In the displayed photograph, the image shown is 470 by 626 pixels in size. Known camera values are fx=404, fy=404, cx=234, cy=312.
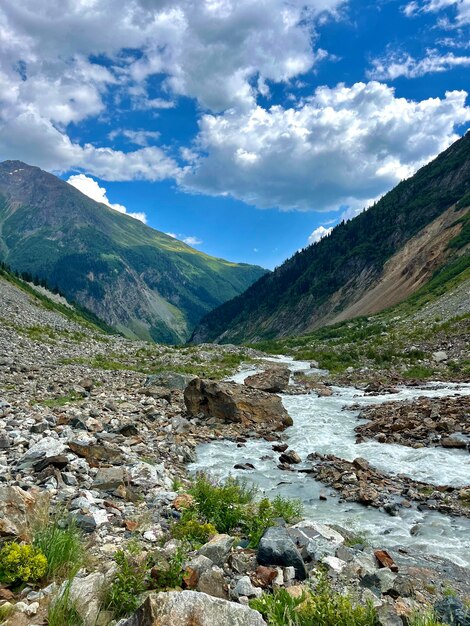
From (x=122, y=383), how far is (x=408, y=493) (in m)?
21.3

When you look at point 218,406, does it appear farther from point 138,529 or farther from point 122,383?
point 138,529

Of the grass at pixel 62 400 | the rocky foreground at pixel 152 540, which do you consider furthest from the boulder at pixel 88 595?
the grass at pixel 62 400

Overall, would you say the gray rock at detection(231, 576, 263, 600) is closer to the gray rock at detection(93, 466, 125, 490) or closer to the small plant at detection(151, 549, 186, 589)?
the small plant at detection(151, 549, 186, 589)

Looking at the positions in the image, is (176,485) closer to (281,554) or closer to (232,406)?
(281,554)

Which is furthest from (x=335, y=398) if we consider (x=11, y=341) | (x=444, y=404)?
(x=11, y=341)

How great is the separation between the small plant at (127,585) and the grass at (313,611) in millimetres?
1651

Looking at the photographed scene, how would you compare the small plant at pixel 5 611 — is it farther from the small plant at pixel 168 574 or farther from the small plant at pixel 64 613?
the small plant at pixel 168 574

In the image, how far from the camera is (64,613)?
201 inches

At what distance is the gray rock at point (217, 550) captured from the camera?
7164mm

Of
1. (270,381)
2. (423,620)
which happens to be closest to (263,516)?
(423,620)

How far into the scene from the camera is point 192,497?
10375 mm

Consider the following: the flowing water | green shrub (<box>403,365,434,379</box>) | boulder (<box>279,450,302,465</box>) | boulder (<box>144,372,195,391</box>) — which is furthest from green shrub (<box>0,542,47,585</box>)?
green shrub (<box>403,365,434,379</box>)

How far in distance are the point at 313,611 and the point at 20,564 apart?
415 centimetres

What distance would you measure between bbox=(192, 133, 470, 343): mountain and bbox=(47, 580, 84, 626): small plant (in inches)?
3334
